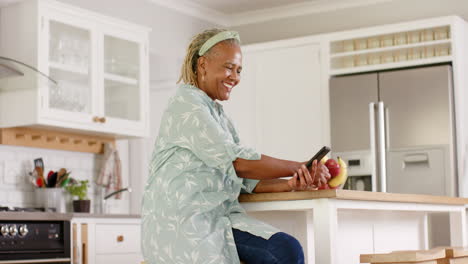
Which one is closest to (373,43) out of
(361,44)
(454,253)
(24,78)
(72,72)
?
(361,44)

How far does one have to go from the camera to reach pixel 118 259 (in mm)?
4969

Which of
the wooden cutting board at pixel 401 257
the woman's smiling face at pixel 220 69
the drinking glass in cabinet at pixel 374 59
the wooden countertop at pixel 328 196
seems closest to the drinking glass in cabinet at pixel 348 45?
the drinking glass in cabinet at pixel 374 59

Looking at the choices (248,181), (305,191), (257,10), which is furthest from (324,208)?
(257,10)

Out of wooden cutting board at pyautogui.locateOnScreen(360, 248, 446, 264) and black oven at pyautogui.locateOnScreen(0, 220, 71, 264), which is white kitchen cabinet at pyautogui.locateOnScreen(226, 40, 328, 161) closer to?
black oven at pyautogui.locateOnScreen(0, 220, 71, 264)

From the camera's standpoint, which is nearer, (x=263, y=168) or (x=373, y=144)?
(x=263, y=168)

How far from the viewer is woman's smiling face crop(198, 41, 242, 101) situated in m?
2.56

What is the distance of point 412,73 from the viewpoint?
226 inches

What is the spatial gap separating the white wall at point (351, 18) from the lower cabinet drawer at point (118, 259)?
2.58 m

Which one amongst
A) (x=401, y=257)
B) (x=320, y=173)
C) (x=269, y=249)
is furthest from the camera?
(x=401, y=257)

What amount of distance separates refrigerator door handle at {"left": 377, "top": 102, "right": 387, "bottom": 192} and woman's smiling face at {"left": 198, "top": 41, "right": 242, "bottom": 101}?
3.29m

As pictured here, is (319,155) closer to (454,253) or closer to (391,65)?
(454,253)

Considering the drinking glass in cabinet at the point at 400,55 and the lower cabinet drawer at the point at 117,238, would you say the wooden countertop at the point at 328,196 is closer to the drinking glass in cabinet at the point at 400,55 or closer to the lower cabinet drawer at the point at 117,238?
the lower cabinet drawer at the point at 117,238

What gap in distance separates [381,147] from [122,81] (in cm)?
187

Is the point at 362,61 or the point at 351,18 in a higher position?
the point at 351,18
